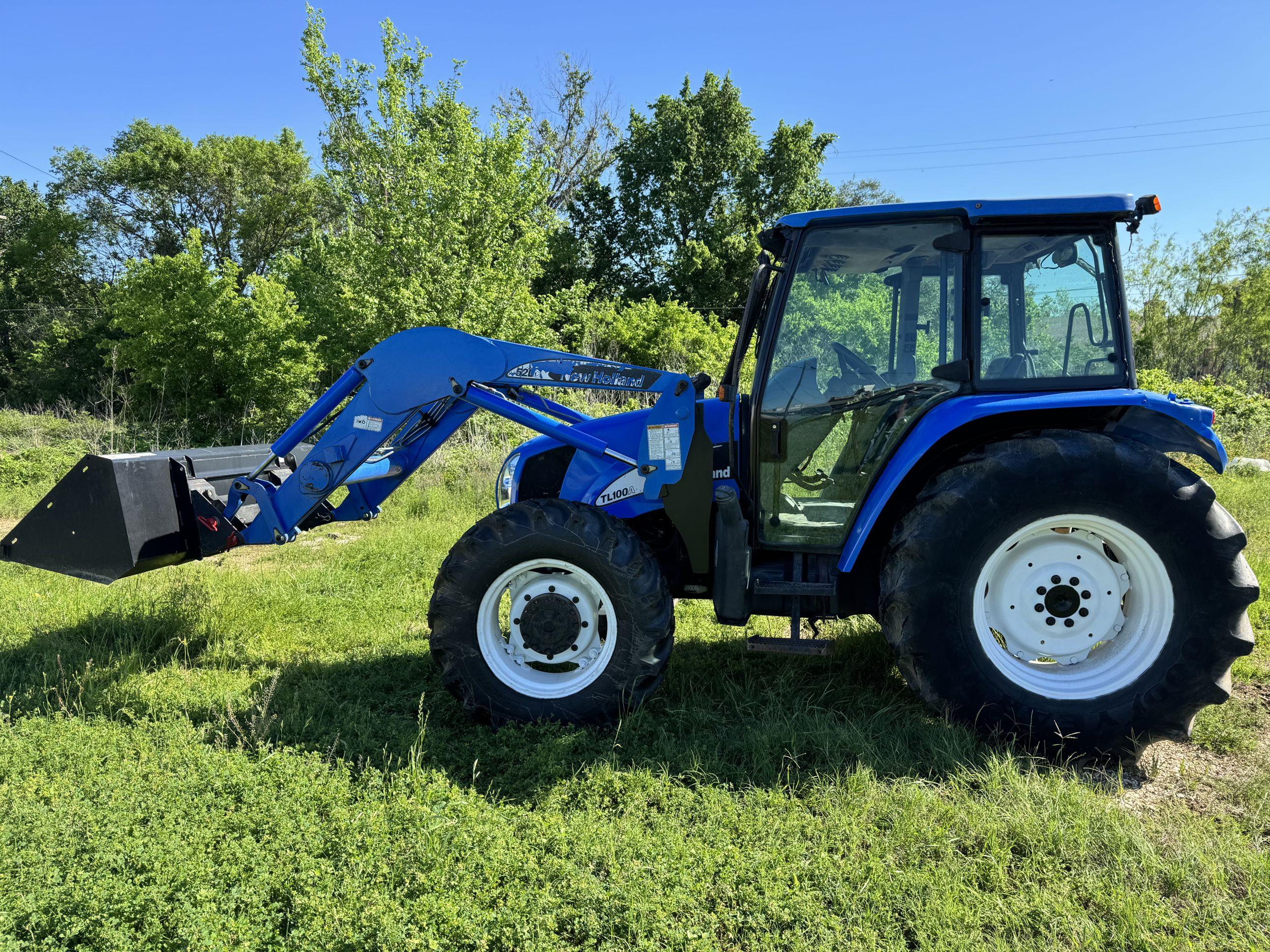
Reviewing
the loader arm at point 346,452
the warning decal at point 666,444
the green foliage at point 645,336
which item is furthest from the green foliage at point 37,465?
the warning decal at point 666,444

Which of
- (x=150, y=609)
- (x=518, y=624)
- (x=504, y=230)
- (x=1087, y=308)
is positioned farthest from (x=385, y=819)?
(x=504, y=230)

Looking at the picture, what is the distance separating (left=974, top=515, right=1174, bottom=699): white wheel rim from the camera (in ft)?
11.1

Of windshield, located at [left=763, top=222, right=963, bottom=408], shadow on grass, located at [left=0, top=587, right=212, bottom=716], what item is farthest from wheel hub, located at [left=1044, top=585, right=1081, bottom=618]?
shadow on grass, located at [left=0, top=587, right=212, bottom=716]

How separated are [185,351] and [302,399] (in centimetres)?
275

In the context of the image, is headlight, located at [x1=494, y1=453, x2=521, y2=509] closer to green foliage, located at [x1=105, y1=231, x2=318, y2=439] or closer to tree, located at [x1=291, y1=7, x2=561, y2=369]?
tree, located at [x1=291, y1=7, x2=561, y2=369]

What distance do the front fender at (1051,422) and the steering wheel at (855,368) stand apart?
0.29 meters

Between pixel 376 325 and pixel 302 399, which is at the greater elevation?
pixel 376 325

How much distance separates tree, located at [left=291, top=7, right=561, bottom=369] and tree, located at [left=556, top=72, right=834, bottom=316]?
44.2 ft

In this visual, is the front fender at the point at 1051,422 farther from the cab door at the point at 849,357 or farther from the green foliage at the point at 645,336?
the green foliage at the point at 645,336

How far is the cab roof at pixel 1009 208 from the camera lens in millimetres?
3381

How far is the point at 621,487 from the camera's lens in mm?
4027

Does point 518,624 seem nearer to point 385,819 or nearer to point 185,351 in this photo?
point 385,819

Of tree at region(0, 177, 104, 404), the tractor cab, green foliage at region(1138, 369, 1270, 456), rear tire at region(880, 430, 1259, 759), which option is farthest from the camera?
tree at region(0, 177, 104, 404)

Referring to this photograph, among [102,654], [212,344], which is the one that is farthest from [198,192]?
[102,654]
